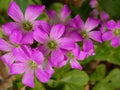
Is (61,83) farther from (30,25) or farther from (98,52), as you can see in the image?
(30,25)

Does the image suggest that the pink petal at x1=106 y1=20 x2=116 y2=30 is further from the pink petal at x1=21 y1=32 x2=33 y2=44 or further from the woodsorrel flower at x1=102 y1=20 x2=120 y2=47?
the pink petal at x1=21 y1=32 x2=33 y2=44

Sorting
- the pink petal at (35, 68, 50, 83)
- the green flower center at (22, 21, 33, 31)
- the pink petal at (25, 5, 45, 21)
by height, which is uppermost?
the pink petal at (25, 5, 45, 21)

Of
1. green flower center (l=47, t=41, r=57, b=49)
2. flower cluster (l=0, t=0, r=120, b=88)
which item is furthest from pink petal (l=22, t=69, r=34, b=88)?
green flower center (l=47, t=41, r=57, b=49)

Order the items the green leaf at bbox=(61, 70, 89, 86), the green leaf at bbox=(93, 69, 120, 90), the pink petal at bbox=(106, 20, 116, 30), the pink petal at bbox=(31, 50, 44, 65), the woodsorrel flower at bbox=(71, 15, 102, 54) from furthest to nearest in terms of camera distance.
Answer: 1. the green leaf at bbox=(93, 69, 120, 90)
2. the green leaf at bbox=(61, 70, 89, 86)
3. the pink petal at bbox=(106, 20, 116, 30)
4. the woodsorrel flower at bbox=(71, 15, 102, 54)
5. the pink petal at bbox=(31, 50, 44, 65)

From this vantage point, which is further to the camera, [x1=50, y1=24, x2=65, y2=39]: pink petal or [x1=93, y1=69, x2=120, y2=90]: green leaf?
[x1=93, y1=69, x2=120, y2=90]: green leaf

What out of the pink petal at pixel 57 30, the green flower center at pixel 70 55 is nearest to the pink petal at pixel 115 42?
the green flower center at pixel 70 55

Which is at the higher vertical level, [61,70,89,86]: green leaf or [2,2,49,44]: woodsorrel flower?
[2,2,49,44]: woodsorrel flower

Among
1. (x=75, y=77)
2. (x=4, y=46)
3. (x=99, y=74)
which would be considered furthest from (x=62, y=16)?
(x=99, y=74)

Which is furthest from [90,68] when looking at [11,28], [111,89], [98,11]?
[11,28]
